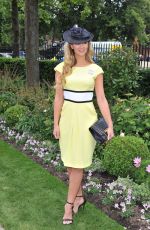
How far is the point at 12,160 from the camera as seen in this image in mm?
→ 6848

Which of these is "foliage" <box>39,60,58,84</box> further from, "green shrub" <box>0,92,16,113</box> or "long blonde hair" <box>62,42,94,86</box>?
"long blonde hair" <box>62,42,94,86</box>

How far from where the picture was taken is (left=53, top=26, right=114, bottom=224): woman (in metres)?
4.16

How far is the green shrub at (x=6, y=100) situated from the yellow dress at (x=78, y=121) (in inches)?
215

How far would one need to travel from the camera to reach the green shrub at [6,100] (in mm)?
9648

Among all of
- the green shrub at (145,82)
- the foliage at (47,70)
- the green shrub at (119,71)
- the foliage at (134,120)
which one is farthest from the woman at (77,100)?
the foliage at (47,70)

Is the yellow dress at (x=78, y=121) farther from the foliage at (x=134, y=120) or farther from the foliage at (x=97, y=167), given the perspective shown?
the foliage at (x=134, y=120)

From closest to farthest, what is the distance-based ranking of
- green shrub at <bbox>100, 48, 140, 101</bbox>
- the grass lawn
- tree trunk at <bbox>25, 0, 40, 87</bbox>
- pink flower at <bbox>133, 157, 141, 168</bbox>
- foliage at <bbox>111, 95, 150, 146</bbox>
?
the grass lawn < pink flower at <bbox>133, 157, 141, 168</bbox> < foliage at <bbox>111, 95, 150, 146</bbox> < green shrub at <bbox>100, 48, 140, 101</bbox> < tree trunk at <bbox>25, 0, 40, 87</bbox>

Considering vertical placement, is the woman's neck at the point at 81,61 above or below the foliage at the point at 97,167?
above

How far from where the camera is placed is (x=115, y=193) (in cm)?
494

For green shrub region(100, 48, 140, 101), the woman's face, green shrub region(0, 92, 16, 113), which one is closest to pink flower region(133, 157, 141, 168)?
the woman's face

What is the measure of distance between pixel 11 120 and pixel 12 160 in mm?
1797

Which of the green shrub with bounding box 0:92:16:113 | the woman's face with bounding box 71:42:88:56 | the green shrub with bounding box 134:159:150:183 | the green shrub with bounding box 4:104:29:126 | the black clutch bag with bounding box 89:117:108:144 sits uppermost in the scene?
the woman's face with bounding box 71:42:88:56

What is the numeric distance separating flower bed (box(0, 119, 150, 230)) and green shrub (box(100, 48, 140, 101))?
2.01 meters

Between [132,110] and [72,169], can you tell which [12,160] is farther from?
[72,169]
